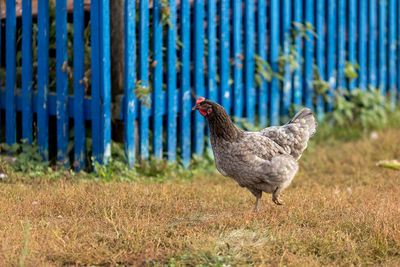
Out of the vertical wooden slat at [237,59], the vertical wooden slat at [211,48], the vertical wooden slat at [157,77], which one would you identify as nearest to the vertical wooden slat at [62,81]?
the vertical wooden slat at [157,77]

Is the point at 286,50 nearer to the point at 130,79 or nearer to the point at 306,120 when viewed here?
the point at 130,79

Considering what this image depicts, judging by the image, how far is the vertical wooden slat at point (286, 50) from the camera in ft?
26.3

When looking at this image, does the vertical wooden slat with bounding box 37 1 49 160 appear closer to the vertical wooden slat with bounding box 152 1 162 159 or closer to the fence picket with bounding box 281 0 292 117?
the vertical wooden slat with bounding box 152 1 162 159

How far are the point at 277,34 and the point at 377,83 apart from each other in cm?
235

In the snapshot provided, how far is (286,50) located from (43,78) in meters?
3.22

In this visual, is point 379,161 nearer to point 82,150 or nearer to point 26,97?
point 82,150

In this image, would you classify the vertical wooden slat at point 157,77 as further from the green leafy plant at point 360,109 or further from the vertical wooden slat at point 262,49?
the green leafy plant at point 360,109

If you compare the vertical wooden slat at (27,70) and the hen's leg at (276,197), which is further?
the vertical wooden slat at (27,70)

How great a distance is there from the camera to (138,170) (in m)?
6.43

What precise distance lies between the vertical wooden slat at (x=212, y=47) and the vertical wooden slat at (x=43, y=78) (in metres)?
1.84

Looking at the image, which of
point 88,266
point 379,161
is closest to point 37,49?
point 88,266

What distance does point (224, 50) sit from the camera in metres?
7.31

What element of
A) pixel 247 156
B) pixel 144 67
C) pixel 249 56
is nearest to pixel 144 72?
pixel 144 67

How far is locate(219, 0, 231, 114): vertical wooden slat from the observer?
7.26 metres
